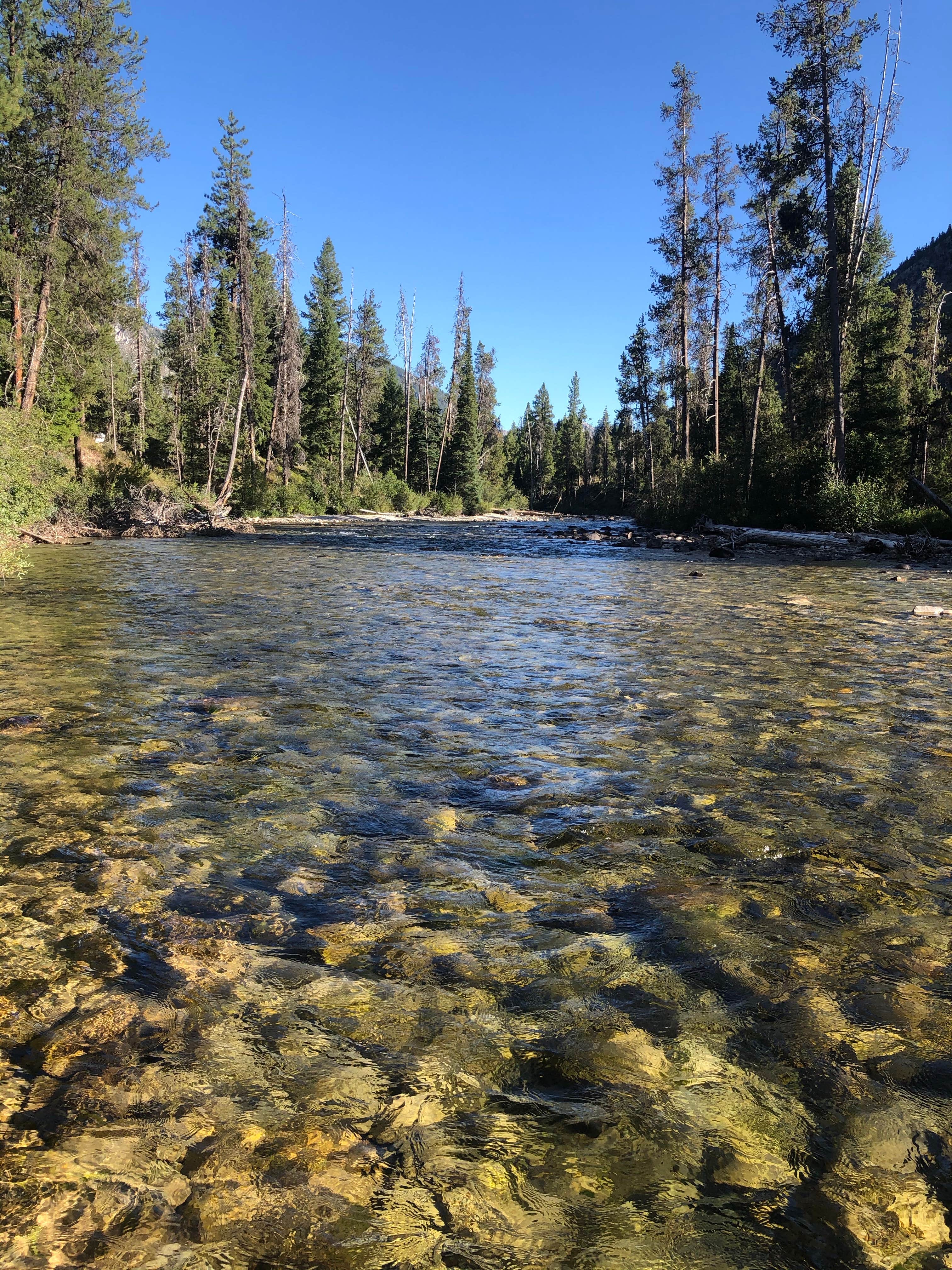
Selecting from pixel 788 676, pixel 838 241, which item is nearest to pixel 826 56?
pixel 838 241

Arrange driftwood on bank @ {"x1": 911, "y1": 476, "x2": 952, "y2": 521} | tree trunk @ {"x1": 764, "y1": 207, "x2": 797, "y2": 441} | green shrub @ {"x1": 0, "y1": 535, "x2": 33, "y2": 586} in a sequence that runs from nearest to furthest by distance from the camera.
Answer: green shrub @ {"x1": 0, "y1": 535, "x2": 33, "y2": 586}, driftwood on bank @ {"x1": 911, "y1": 476, "x2": 952, "y2": 521}, tree trunk @ {"x1": 764, "y1": 207, "x2": 797, "y2": 441}

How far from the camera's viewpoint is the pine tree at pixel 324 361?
55375 millimetres

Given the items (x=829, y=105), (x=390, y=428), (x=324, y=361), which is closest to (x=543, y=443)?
(x=390, y=428)

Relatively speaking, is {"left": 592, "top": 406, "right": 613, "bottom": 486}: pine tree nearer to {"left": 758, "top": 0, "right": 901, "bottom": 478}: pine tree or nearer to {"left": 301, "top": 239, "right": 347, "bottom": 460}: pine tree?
{"left": 301, "top": 239, "right": 347, "bottom": 460}: pine tree

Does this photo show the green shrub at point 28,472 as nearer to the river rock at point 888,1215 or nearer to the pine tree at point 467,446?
the river rock at point 888,1215

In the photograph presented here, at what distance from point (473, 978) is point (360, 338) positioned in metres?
62.9

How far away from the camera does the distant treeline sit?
24.3 m

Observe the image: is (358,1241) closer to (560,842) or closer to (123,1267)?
(123,1267)

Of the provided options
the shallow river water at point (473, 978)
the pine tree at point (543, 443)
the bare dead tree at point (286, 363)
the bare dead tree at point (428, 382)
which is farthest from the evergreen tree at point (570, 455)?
the shallow river water at point (473, 978)

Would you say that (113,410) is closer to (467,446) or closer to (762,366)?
(467,446)

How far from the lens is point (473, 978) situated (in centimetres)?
254

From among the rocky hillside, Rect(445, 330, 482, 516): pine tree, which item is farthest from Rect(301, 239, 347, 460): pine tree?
the rocky hillside

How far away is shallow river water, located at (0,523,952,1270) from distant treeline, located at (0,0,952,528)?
10.1m

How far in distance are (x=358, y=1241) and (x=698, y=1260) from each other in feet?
2.30
